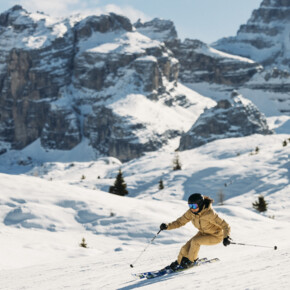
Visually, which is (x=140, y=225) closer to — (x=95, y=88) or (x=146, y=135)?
(x=146, y=135)

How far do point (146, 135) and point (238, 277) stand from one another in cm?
15722

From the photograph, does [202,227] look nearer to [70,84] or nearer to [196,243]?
[196,243]

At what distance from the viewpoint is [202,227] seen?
7672mm

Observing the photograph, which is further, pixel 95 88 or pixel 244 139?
pixel 95 88

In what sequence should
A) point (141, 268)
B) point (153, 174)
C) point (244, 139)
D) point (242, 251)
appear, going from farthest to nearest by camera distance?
point (244, 139), point (153, 174), point (242, 251), point (141, 268)

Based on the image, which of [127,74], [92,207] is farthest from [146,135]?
[92,207]

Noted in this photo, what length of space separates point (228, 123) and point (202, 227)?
124127mm

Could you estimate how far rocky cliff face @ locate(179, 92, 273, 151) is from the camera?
414ft

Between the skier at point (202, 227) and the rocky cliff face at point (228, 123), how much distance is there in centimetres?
11695

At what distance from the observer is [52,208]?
57.7 feet

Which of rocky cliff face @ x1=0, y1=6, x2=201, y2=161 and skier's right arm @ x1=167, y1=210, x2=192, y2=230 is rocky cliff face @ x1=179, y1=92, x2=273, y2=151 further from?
skier's right arm @ x1=167, y1=210, x2=192, y2=230

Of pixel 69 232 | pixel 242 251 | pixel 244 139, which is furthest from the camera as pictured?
pixel 244 139

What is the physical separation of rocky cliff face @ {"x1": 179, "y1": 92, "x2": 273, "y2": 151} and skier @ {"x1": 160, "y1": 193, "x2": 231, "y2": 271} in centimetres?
11695

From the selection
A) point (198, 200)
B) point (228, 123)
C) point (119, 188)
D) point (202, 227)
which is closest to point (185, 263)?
point (202, 227)
